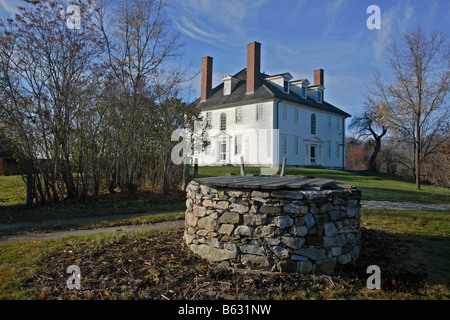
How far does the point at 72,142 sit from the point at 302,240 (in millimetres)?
7800

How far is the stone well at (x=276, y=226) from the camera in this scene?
4.22 metres

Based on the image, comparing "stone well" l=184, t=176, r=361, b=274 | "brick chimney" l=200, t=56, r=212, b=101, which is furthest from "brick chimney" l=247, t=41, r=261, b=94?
"stone well" l=184, t=176, r=361, b=274

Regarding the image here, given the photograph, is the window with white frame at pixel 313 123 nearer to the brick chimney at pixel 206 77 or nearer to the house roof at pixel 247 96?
the house roof at pixel 247 96

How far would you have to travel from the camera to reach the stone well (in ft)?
13.8

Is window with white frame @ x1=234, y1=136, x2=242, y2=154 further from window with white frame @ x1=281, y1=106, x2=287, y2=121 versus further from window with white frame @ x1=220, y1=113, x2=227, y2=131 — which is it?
window with white frame @ x1=281, y1=106, x2=287, y2=121

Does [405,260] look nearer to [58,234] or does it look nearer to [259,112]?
[58,234]

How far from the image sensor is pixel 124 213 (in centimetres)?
871

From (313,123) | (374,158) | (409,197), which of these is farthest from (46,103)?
(374,158)

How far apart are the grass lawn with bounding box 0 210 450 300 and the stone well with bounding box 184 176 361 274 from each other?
0.71 ft

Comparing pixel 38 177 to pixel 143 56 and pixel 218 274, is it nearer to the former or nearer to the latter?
pixel 143 56

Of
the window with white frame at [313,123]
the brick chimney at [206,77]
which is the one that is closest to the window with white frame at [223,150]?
the brick chimney at [206,77]

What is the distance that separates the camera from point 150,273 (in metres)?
4.07
